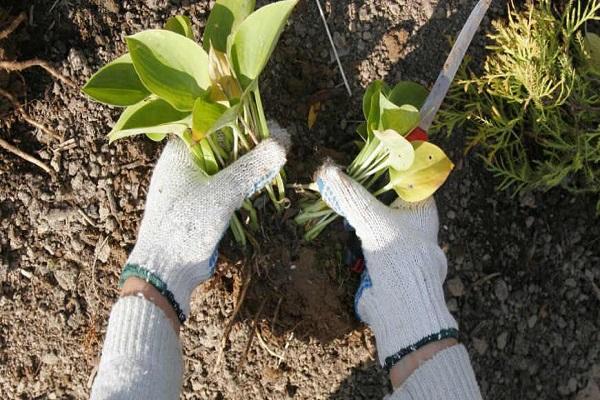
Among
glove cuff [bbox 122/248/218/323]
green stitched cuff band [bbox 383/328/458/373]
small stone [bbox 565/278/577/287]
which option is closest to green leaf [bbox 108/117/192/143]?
glove cuff [bbox 122/248/218/323]

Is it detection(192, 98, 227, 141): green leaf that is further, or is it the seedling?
the seedling

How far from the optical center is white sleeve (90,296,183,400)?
117 cm

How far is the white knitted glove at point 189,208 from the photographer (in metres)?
1.27

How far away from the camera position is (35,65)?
4.92 ft

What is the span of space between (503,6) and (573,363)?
856 mm

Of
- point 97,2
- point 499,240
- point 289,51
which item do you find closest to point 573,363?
point 499,240

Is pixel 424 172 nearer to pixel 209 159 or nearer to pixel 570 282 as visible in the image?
pixel 209 159

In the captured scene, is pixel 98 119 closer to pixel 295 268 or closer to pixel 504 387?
pixel 295 268

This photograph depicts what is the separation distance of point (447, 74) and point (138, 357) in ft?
2.66

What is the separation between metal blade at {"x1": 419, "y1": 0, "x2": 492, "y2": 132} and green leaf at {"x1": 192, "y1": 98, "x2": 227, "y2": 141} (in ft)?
1.47

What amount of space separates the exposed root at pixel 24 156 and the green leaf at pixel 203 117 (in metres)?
0.60

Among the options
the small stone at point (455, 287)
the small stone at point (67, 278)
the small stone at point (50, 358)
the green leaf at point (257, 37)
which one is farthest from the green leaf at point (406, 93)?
the small stone at point (50, 358)

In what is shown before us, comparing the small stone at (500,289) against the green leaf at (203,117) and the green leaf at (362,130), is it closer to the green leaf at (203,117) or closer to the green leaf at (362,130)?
the green leaf at (362,130)

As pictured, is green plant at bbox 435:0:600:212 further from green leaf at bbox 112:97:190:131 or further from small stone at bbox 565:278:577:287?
green leaf at bbox 112:97:190:131
